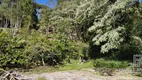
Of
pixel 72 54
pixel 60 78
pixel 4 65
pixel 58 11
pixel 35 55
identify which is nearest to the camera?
pixel 60 78

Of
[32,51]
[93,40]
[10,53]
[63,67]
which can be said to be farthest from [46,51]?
[93,40]

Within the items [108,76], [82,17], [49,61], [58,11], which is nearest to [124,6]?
[82,17]

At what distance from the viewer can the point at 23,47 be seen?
41.3 feet

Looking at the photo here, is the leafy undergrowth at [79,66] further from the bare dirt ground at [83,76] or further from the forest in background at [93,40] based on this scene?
the bare dirt ground at [83,76]

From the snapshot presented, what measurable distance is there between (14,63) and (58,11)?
12429 millimetres

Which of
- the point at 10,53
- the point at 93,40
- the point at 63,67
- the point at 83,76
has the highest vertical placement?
the point at 93,40

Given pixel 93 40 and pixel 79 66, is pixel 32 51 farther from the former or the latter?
pixel 93 40

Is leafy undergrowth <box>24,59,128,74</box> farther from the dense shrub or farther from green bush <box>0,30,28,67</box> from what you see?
green bush <box>0,30,28,67</box>

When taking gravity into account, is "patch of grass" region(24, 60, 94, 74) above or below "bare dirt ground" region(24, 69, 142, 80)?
above

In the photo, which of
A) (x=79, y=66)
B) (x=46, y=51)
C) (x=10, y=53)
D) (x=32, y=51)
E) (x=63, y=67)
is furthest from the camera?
(x=79, y=66)

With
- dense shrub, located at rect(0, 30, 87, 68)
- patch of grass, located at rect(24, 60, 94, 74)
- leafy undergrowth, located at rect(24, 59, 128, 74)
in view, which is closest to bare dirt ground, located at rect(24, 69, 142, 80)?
leafy undergrowth, located at rect(24, 59, 128, 74)

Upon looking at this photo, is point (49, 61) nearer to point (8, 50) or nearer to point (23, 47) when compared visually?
point (23, 47)

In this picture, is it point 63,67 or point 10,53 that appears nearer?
point 10,53

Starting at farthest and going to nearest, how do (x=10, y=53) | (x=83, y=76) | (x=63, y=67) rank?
(x=63, y=67) → (x=10, y=53) → (x=83, y=76)
